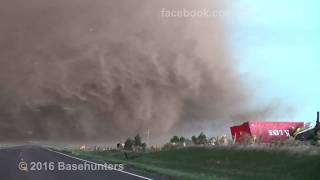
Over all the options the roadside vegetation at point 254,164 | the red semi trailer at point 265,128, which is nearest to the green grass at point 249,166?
the roadside vegetation at point 254,164

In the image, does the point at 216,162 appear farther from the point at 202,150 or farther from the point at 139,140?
the point at 139,140

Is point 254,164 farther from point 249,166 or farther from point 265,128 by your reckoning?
point 265,128

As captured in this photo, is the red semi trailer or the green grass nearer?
the green grass

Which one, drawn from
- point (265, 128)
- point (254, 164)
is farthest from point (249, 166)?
point (265, 128)

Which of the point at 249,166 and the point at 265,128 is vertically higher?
the point at 265,128

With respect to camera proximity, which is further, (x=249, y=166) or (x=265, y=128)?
(x=265, y=128)

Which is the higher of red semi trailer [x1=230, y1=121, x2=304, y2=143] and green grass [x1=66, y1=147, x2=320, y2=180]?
red semi trailer [x1=230, y1=121, x2=304, y2=143]

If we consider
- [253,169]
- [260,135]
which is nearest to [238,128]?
[260,135]

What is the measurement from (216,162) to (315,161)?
614 inches

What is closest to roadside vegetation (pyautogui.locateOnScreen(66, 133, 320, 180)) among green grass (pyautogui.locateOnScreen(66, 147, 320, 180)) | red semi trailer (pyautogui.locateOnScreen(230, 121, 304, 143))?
green grass (pyautogui.locateOnScreen(66, 147, 320, 180))

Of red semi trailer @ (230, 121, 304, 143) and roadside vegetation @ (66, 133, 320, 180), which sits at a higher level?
red semi trailer @ (230, 121, 304, 143)

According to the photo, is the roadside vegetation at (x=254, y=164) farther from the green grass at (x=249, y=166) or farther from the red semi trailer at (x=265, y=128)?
the red semi trailer at (x=265, y=128)

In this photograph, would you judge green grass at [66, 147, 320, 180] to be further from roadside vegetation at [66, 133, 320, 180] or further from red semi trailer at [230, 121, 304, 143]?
red semi trailer at [230, 121, 304, 143]

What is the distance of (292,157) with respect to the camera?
108 ft
